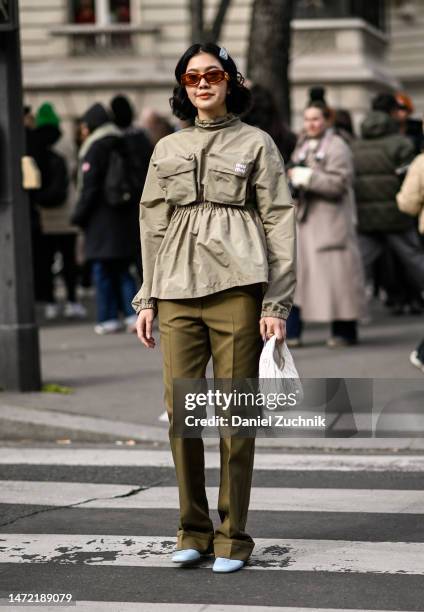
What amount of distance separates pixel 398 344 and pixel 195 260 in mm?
6896

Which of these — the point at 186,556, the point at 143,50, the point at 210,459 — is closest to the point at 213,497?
the point at 210,459

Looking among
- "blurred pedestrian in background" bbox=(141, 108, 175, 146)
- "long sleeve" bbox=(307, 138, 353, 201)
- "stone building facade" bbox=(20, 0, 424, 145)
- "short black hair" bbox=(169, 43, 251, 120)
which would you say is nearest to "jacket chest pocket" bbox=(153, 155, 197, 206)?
"short black hair" bbox=(169, 43, 251, 120)

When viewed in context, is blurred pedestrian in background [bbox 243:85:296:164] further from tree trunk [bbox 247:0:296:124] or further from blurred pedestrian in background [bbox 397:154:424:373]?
tree trunk [bbox 247:0:296:124]

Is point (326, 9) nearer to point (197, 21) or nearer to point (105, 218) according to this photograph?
point (197, 21)

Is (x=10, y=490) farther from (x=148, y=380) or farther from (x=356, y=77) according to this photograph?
(x=356, y=77)

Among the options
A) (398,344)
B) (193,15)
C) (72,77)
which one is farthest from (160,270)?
(72,77)

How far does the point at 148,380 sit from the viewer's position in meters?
10.0

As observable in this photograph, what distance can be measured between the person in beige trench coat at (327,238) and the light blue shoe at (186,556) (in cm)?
587

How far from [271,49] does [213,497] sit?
860cm

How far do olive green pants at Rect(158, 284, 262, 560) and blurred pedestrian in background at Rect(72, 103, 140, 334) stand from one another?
292 inches

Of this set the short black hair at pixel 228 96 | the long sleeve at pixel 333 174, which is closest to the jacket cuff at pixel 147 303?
the short black hair at pixel 228 96

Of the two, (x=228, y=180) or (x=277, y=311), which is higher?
(x=228, y=180)

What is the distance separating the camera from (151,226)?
521 centimetres

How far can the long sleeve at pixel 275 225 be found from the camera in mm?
5020
